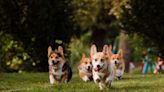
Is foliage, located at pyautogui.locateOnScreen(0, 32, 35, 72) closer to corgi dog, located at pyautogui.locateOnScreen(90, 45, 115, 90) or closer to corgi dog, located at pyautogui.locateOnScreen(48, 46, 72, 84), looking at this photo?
corgi dog, located at pyautogui.locateOnScreen(48, 46, 72, 84)

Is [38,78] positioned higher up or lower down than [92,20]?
lower down

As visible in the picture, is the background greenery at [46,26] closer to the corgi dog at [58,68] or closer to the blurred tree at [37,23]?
the blurred tree at [37,23]

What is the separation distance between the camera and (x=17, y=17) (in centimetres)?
2514

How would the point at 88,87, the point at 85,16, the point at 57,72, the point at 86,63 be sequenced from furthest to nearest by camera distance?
the point at 85,16 < the point at 86,63 < the point at 57,72 < the point at 88,87

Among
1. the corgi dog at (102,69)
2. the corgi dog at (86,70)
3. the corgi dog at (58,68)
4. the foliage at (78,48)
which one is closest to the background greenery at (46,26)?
the corgi dog at (86,70)

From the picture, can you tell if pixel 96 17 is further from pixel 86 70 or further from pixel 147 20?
pixel 86 70

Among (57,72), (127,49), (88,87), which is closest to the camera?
(88,87)

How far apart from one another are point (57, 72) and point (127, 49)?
64.8 ft

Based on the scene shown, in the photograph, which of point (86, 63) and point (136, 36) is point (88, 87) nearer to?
point (86, 63)

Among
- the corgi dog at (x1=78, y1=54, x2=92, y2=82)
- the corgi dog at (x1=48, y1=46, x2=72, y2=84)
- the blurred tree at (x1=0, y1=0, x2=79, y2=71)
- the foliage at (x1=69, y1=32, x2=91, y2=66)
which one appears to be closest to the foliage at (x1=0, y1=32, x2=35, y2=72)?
the blurred tree at (x1=0, y1=0, x2=79, y2=71)

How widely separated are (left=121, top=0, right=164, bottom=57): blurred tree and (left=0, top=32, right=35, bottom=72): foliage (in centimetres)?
448

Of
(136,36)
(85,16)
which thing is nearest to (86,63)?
(136,36)

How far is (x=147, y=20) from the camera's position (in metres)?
25.1

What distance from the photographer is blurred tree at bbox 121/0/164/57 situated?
24.8 metres
